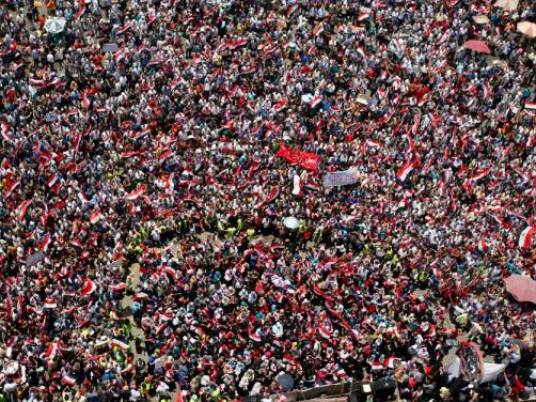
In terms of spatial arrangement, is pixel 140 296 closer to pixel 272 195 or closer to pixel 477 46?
pixel 272 195

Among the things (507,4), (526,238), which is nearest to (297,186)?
(526,238)

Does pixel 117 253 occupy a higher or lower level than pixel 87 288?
higher

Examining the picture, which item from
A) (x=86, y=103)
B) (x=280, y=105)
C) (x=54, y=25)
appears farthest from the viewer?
(x=54, y=25)

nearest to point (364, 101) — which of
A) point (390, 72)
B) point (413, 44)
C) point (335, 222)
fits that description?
point (390, 72)

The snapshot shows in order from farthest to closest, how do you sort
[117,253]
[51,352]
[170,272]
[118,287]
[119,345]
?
[117,253]
[170,272]
[118,287]
[119,345]
[51,352]

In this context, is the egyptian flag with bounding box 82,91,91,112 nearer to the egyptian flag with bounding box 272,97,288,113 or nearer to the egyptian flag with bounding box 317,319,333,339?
the egyptian flag with bounding box 272,97,288,113

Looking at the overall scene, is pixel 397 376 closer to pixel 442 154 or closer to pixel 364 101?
pixel 442 154

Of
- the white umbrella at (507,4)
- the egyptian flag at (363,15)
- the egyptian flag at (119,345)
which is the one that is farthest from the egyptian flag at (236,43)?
the egyptian flag at (119,345)
